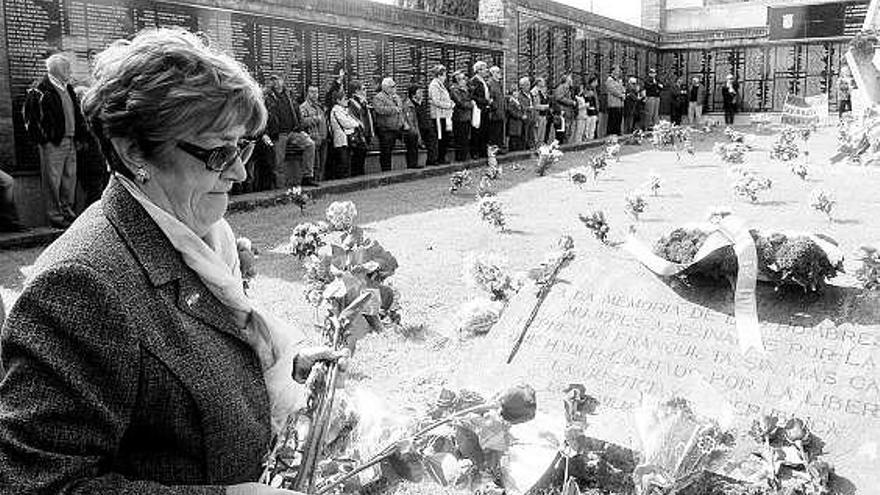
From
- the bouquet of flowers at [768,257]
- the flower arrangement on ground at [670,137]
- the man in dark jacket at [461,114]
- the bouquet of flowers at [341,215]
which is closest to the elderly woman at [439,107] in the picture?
the man in dark jacket at [461,114]

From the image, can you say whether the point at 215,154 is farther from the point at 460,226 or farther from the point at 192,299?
the point at 460,226

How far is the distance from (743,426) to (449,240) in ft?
17.5

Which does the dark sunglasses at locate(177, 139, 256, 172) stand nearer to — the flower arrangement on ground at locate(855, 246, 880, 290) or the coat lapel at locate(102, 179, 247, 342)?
the coat lapel at locate(102, 179, 247, 342)

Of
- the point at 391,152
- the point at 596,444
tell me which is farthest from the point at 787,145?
the point at 596,444

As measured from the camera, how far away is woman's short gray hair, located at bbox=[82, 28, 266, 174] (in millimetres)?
1569

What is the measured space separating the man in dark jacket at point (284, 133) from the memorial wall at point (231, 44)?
60 centimetres

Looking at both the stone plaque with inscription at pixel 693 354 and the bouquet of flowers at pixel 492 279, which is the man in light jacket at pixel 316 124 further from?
the stone plaque with inscription at pixel 693 354

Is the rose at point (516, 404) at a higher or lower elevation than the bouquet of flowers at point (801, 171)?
higher

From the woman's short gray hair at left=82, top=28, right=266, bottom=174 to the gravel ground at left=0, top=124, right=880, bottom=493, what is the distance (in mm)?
2884

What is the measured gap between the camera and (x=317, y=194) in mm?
13164

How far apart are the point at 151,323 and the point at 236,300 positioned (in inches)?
8.7

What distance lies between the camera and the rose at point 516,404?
76.2 inches

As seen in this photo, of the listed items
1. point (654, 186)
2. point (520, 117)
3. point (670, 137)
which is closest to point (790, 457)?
point (654, 186)

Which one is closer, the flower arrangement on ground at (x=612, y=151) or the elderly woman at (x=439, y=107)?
the flower arrangement on ground at (x=612, y=151)
